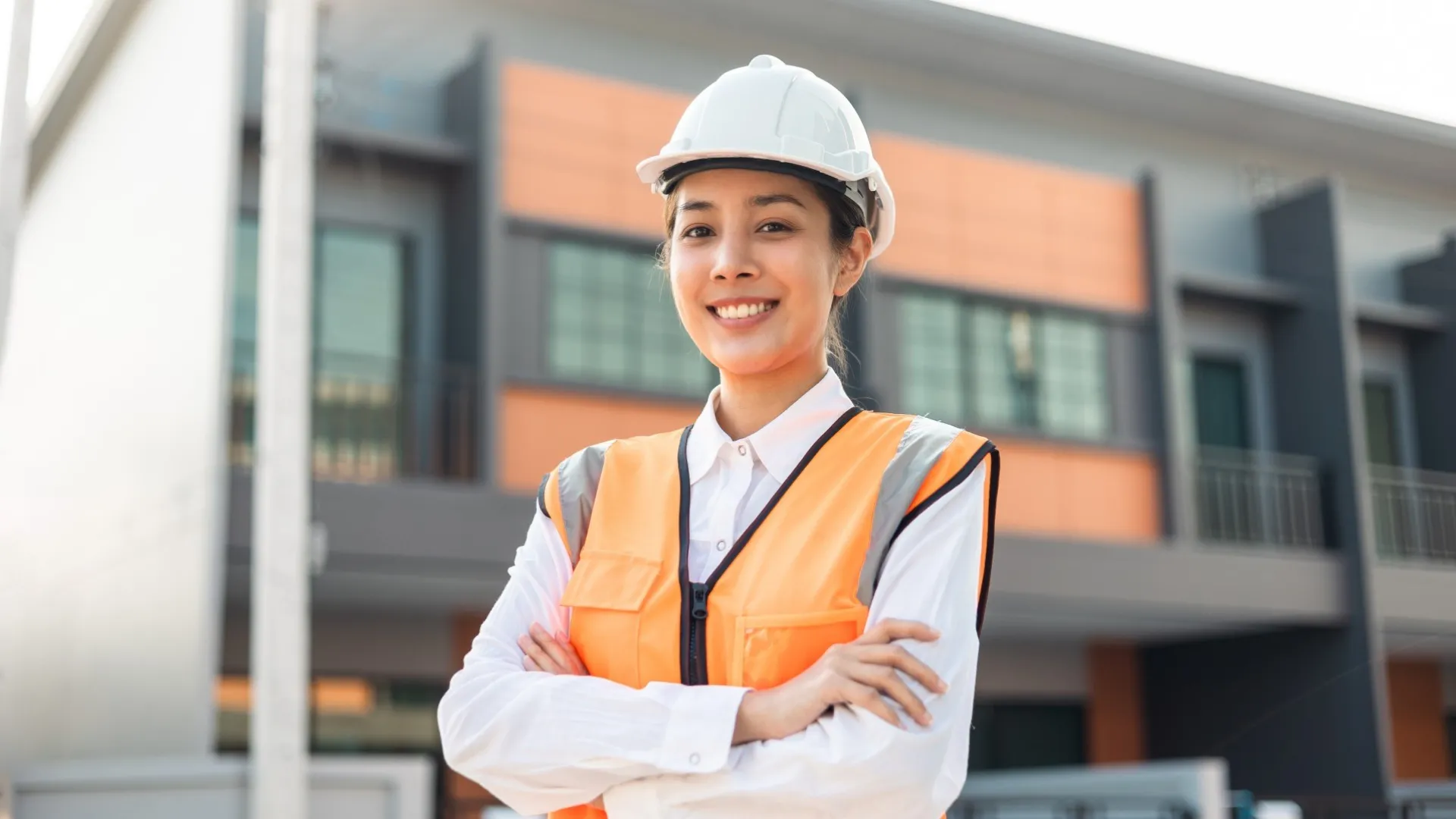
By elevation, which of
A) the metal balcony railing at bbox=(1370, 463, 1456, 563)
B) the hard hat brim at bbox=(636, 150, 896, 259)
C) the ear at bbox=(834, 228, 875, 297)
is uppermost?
the metal balcony railing at bbox=(1370, 463, 1456, 563)

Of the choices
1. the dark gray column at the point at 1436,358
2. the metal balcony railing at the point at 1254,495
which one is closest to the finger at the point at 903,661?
the dark gray column at the point at 1436,358

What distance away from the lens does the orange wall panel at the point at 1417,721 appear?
8531 mm

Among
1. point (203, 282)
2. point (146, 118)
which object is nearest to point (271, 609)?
point (203, 282)

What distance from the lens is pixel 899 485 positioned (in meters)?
1.34

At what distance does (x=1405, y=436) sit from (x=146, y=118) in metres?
7.04

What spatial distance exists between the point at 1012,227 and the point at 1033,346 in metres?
0.80

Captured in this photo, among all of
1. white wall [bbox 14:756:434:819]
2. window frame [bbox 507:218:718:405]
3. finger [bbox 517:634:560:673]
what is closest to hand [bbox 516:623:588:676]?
finger [bbox 517:634:560:673]

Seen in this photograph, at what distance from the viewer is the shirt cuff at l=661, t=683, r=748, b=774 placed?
1.26m

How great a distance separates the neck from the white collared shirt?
2 centimetres

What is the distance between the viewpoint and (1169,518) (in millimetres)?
10875

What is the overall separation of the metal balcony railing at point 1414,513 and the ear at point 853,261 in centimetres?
674

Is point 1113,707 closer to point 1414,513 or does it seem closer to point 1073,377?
point 1073,377

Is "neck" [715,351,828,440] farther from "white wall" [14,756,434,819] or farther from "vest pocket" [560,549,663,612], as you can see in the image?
"white wall" [14,756,434,819]

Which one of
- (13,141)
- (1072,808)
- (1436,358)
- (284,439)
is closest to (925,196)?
(1072,808)
